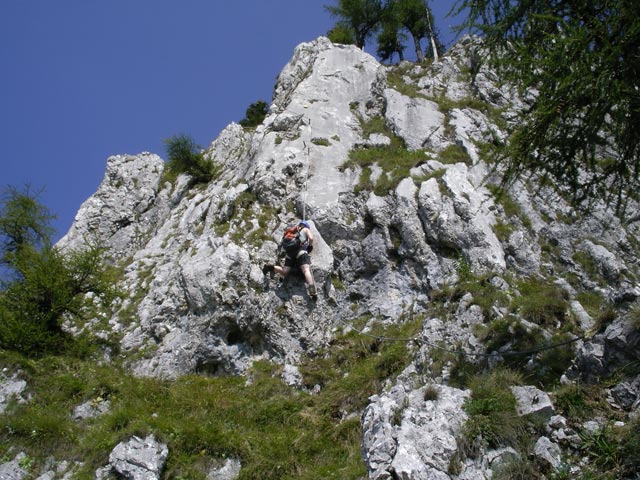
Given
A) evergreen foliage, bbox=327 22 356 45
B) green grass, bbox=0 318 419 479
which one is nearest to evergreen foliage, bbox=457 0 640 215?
green grass, bbox=0 318 419 479

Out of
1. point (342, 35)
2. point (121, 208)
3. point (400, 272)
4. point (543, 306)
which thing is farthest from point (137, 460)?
point (342, 35)

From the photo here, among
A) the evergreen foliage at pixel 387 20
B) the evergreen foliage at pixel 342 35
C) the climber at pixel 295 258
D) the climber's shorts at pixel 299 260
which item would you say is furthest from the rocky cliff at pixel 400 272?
the evergreen foliage at pixel 387 20

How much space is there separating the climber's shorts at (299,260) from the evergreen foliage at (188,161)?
10.6 meters

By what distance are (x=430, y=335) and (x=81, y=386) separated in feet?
27.5

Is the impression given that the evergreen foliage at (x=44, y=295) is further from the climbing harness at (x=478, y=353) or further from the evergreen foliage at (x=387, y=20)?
the evergreen foliage at (x=387, y=20)

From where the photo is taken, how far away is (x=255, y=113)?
38312 mm

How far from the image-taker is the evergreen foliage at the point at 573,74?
750 centimetres

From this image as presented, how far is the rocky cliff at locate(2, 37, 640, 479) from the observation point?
805 cm

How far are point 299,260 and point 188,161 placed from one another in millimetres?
11546

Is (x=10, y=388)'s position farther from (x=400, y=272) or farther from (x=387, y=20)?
(x=387, y=20)

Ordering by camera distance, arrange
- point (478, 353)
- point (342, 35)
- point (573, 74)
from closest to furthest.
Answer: point (573, 74) → point (478, 353) → point (342, 35)

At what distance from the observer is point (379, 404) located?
835cm

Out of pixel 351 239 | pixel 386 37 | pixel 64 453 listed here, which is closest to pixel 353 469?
pixel 64 453

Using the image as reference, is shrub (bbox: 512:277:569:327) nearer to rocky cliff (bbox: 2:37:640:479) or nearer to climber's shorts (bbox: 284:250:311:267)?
rocky cliff (bbox: 2:37:640:479)
